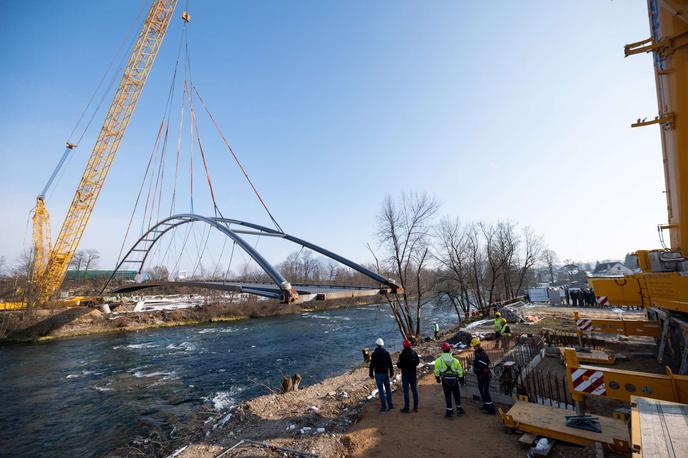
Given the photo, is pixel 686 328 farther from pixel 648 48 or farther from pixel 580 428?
pixel 648 48

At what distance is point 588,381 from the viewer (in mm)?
4934

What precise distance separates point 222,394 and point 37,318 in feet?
104

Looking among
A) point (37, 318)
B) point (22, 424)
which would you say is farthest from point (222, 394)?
point (37, 318)

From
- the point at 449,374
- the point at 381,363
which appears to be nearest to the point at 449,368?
the point at 449,374

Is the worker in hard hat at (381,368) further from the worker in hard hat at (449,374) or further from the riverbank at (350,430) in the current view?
the worker in hard hat at (449,374)

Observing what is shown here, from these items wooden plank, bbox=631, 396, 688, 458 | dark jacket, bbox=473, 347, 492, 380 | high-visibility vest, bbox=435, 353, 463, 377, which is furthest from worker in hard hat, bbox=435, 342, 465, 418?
wooden plank, bbox=631, 396, 688, 458

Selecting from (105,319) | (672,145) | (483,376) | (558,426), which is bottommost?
(105,319)

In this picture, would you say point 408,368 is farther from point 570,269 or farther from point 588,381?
point 570,269

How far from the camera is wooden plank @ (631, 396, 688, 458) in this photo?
2717 mm

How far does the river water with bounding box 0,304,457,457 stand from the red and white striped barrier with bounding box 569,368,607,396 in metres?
11.1

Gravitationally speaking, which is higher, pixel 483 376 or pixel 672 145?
pixel 672 145

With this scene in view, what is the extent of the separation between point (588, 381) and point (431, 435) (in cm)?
307

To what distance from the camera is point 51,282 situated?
39.9 metres

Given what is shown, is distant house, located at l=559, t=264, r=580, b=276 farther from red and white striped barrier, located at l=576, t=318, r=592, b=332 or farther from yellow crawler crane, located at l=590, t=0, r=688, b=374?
yellow crawler crane, located at l=590, t=0, r=688, b=374
